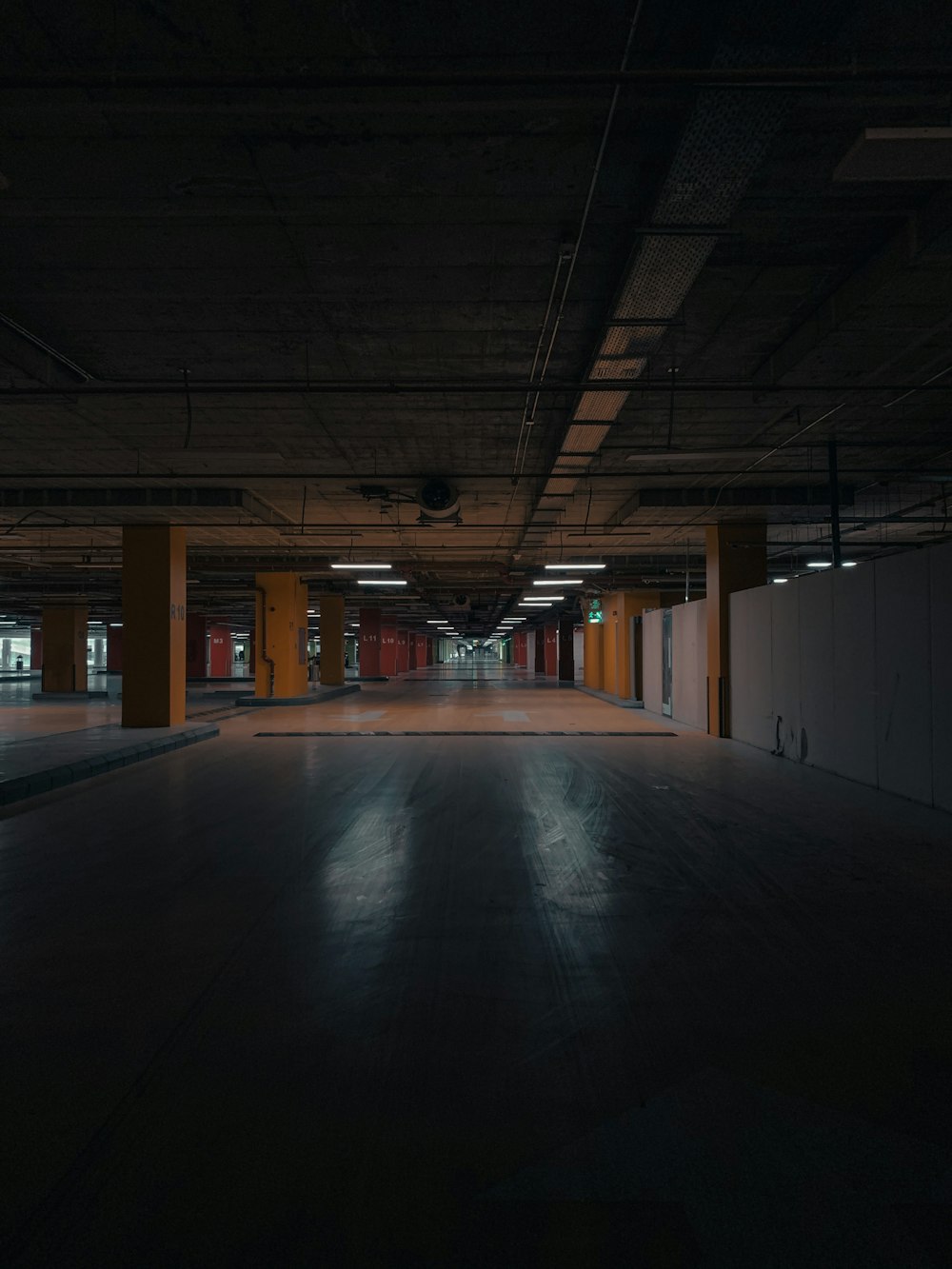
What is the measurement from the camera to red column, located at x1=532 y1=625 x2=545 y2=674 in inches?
1828

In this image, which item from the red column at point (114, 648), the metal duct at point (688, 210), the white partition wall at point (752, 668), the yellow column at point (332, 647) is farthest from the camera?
the red column at point (114, 648)

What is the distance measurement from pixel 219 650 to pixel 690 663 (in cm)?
3716

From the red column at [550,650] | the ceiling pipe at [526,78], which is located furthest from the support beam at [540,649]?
the ceiling pipe at [526,78]

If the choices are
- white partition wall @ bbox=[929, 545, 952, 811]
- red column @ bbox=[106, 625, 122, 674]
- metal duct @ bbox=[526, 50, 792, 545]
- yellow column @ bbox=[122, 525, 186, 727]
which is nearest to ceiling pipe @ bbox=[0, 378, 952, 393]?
metal duct @ bbox=[526, 50, 792, 545]

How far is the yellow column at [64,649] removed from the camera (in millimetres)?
26453

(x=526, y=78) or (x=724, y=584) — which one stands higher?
(x=526, y=78)

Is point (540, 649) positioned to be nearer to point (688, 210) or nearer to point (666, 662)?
point (666, 662)

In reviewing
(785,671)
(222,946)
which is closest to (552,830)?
(222,946)

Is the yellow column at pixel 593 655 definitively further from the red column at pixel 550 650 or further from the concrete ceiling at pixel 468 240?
the concrete ceiling at pixel 468 240

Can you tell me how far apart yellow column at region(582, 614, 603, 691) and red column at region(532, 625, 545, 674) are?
51.2ft

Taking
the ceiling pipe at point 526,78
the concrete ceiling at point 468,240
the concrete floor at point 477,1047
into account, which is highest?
the concrete ceiling at point 468,240

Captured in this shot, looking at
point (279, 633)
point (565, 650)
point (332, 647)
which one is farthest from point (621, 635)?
point (565, 650)

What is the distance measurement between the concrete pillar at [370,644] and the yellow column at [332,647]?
6.98m

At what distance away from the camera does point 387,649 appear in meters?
41.2
